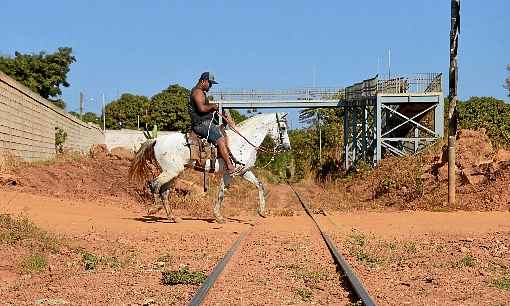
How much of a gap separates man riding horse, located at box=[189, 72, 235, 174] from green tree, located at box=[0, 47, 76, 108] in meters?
41.0

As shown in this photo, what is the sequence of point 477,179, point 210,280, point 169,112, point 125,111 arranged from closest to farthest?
1. point 210,280
2. point 477,179
3. point 169,112
4. point 125,111

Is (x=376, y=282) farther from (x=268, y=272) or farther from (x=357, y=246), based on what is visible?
(x=357, y=246)

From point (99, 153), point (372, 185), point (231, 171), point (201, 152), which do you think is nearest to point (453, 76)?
point (231, 171)

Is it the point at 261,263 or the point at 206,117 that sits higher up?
the point at 206,117

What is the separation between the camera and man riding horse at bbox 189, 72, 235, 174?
13742mm

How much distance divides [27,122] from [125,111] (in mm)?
66564

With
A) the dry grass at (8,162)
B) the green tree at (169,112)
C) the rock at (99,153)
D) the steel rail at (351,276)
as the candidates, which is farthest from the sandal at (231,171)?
the green tree at (169,112)

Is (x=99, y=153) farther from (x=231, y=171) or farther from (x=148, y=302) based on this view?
(x=148, y=302)

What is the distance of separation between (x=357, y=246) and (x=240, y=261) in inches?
89.1

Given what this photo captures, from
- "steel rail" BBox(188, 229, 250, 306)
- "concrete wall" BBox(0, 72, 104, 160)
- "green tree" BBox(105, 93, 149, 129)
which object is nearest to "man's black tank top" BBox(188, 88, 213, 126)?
"steel rail" BBox(188, 229, 250, 306)

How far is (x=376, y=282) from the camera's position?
7844mm

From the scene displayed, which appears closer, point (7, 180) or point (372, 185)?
point (7, 180)

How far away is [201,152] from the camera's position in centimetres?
1434

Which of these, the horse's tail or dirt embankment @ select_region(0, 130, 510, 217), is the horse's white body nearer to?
the horse's tail
